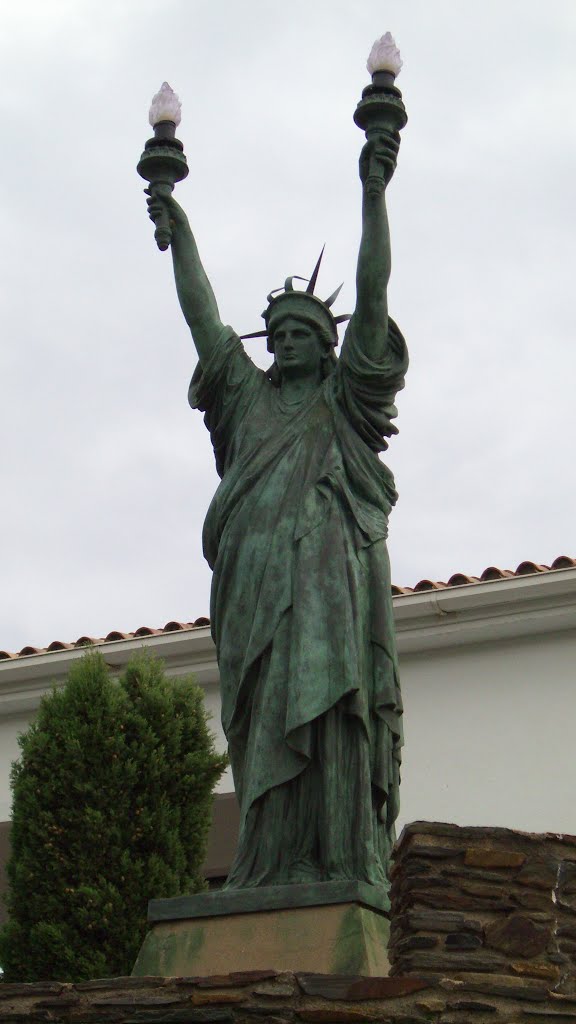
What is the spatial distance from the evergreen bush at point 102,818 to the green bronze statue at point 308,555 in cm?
424

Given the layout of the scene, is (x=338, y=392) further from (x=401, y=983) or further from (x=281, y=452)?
(x=401, y=983)

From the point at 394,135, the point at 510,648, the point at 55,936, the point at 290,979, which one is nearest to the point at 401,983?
the point at 290,979

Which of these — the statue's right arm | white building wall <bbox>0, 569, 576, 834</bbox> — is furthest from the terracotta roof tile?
the statue's right arm

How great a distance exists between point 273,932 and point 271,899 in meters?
0.12

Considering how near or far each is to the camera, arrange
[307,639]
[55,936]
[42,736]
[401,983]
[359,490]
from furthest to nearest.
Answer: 1. [42,736]
2. [55,936]
3. [359,490]
4. [307,639]
5. [401,983]

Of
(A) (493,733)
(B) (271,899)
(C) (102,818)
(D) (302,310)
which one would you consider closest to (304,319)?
(D) (302,310)

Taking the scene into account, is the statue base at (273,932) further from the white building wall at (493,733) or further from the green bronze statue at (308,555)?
the white building wall at (493,733)

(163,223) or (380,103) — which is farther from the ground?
(380,103)

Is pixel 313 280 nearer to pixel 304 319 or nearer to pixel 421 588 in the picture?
pixel 304 319

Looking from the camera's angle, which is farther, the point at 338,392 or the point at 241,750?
the point at 338,392

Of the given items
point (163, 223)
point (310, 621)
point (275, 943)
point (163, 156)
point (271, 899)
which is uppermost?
point (163, 156)

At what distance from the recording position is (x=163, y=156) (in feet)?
26.1

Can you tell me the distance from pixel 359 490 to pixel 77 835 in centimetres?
482

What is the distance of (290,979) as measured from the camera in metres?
5.82
